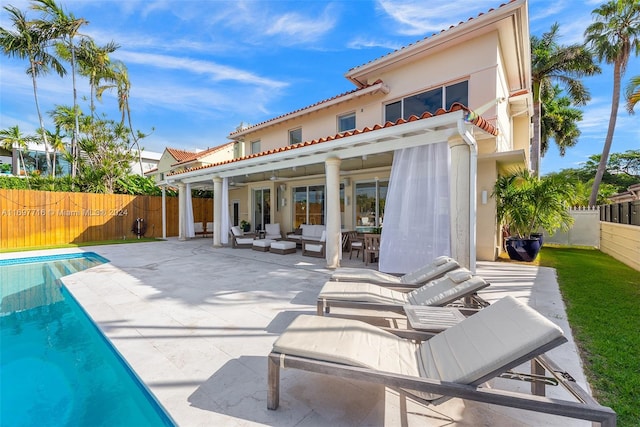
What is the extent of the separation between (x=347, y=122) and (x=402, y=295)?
976cm

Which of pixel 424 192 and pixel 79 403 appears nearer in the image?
pixel 79 403

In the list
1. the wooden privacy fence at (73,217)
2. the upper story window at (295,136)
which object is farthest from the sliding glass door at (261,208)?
the wooden privacy fence at (73,217)

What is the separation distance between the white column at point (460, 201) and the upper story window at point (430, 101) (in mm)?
4279

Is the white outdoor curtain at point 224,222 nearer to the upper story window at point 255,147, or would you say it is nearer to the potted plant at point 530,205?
the upper story window at point 255,147

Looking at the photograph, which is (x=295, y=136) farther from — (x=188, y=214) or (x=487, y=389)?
(x=487, y=389)

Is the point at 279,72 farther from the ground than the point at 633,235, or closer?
farther from the ground

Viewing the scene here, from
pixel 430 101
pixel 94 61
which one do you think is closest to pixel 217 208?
pixel 430 101

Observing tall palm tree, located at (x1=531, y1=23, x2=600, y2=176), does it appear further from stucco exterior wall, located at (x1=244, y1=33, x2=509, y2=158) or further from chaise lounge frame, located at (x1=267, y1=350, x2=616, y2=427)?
chaise lounge frame, located at (x1=267, y1=350, x2=616, y2=427)

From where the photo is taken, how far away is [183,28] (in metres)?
11.9

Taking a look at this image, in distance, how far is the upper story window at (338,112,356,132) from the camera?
12656 millimetres

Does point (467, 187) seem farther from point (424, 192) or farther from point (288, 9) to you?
point (288, 9)

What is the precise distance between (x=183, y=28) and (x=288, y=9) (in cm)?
479

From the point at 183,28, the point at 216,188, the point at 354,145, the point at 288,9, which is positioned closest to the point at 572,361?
the point at 354,145

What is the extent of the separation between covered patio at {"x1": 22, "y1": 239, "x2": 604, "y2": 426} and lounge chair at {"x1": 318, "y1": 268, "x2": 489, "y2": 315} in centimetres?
87
